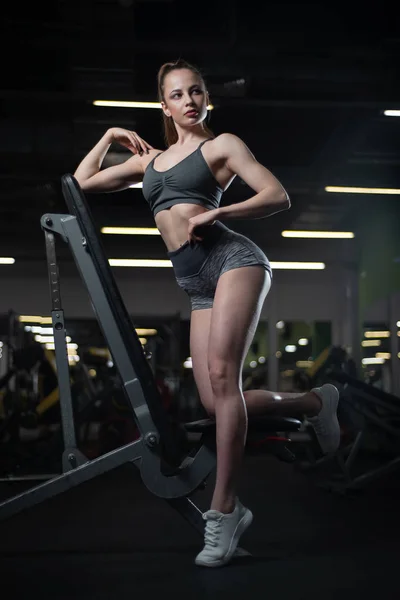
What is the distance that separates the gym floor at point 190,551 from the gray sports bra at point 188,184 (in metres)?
0.95

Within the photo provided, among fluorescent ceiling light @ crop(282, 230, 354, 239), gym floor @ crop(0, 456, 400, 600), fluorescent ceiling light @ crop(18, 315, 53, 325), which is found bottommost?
gym floor @ crop(0, 456, 400, 600)

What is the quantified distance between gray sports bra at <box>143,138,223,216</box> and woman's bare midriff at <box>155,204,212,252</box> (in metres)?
0.01

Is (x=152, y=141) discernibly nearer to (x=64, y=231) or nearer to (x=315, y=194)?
(x=315, y=194)

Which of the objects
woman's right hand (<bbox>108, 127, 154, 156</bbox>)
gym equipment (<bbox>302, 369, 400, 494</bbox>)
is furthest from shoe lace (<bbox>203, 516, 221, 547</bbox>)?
gym equipment (<bbox>302, 369, 400, 494</bbox>)

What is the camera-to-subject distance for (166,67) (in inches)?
79.5

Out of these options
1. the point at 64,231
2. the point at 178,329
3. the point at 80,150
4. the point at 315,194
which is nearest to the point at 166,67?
the point at 64,231

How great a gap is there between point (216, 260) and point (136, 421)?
480 mm

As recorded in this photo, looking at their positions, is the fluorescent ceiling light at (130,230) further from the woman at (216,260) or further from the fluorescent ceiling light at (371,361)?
the woman at (216,260)

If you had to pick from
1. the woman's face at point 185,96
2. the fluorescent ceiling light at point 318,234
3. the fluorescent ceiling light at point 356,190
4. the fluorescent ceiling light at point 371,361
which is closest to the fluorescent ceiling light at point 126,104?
the fluorescent ceiling light at point 356,190

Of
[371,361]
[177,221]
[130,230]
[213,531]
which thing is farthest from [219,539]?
[371,361]

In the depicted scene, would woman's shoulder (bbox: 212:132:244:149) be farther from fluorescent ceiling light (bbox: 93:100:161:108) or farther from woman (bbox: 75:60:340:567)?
fluorescent ceiling light (bbox: 93:100:161:108)

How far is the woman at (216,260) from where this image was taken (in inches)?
71.2

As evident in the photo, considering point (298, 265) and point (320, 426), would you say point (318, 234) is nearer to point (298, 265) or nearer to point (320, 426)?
point (298, 265)

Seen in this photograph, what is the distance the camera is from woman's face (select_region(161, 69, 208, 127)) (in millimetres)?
1954
